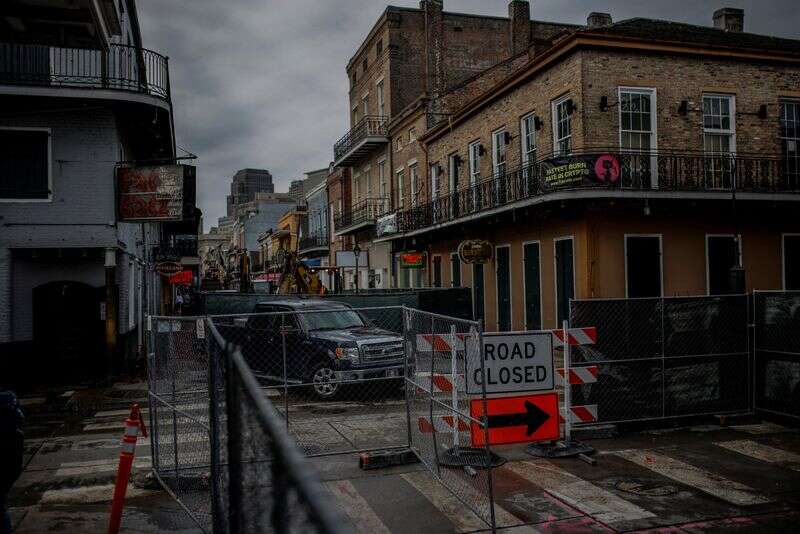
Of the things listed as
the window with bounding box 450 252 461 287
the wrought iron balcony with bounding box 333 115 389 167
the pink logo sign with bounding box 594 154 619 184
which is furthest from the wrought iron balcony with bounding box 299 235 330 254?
the pink logo sign with bounding box 594 154 619 184

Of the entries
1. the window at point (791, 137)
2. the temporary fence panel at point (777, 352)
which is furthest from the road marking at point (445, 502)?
the window at point (791, 137)

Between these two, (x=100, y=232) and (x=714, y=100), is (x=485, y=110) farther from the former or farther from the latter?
(x=100, y=232)

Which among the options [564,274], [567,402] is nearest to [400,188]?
[564,274]

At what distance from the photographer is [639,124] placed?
19.3m

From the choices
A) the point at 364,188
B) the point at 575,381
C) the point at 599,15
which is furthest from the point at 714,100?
the point at 364,188

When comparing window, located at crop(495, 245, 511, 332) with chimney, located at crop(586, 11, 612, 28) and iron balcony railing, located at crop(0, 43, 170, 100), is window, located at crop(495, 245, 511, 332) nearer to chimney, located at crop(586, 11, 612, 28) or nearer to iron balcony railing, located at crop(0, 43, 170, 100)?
chimney, located at crop(586, 11, 612, 28)

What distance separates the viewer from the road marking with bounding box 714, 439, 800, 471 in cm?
815

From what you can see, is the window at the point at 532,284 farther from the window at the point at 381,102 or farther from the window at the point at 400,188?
the window at the point at 381,102

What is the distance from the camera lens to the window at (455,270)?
27.9 m

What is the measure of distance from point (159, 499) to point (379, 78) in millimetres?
32464

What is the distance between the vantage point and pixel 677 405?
10.1 metres

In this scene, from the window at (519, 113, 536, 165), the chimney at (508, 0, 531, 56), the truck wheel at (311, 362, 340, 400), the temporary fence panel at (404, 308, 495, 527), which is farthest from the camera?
the chimney at (508, 0, 531, 56)

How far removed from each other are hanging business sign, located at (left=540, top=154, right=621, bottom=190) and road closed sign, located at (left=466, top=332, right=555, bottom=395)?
441 inches

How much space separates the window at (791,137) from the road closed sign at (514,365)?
17.2 meters
